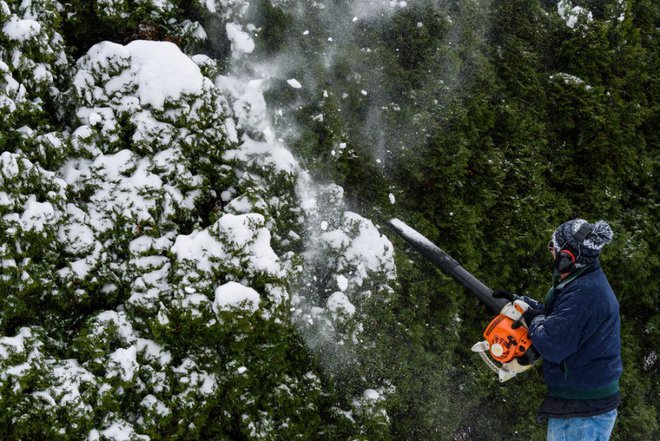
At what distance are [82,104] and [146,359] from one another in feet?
6.01

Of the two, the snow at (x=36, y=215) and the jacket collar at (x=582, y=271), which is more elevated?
the snow at (x=36, y=215)

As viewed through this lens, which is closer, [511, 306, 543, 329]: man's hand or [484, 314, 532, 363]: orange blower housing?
[484, 314, 532, 363]: orange blower housing

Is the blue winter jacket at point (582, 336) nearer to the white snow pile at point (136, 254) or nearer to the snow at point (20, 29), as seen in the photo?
the white snow pile at point (136, 254)

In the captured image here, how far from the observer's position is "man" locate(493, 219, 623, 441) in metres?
3.67

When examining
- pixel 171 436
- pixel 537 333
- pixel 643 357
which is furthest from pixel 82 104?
pixel 643 357

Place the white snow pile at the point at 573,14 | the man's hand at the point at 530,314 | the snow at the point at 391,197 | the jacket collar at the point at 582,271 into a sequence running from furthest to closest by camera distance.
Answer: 1. the white snow pile at the point at 573,14
2. the snow at the point at 391,197
3. the man's hand at the point at 530,314
4. the jacket collar at the point at 582,271

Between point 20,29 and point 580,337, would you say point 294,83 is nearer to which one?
point 20,29

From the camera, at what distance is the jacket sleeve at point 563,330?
12.0 feet

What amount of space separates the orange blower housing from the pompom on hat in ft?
1.87

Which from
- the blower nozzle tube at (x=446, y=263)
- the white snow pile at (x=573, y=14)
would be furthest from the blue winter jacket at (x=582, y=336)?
the white snow pile at (x=573, y=14)

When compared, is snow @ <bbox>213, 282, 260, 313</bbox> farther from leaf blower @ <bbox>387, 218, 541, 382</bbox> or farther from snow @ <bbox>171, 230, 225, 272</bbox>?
leaf blower @ <bbox>387, 218, 541, 382</bbox>

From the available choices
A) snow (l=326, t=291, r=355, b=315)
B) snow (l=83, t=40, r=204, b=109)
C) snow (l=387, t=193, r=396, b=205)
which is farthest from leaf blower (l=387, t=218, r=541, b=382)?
snow (l=83, t=40, r=204, b=109)

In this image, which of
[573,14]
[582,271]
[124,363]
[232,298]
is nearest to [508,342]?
[582,271]

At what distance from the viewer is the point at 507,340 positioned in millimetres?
3961
